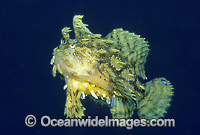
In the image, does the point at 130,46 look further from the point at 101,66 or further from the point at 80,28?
the point at 80,28

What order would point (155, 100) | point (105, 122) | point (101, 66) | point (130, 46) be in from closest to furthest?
point (101, 66) < point (130, 46) < point (155, 100) < point (105, 122)

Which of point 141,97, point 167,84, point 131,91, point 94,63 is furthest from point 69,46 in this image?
point 167,84

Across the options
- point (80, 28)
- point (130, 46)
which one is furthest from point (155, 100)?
point (80, 28)

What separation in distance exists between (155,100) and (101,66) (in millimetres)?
1631

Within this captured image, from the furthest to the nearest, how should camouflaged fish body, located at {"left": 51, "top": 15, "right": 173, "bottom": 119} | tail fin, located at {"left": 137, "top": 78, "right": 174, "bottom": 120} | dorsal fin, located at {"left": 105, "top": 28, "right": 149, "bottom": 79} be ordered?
tail fin, located at {"left": 137, "top": 78, "right": 174, "bottom": 120}
dorsal fin, located at {"left": 105, "top": 28, "right": 149, "bottom": 79}
camouflaged fish body, located at {"left": 51, "top": 15, "right": 173, "bottom": 119}

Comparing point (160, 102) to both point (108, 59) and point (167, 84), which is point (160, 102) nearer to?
point (167, 84)

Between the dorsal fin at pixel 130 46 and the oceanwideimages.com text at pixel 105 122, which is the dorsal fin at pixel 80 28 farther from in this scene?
the oceanwideimages.com text at pixel 105 122

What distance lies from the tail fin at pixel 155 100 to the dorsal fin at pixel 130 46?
62 cm

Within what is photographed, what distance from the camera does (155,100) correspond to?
18.9ft

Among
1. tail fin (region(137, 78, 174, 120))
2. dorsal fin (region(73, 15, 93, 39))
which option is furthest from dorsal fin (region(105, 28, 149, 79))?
tail fin (region(137, 78, 174, 120))

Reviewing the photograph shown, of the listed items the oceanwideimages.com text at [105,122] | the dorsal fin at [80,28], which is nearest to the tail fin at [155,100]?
the oceanwideimages.com text at [105,122]

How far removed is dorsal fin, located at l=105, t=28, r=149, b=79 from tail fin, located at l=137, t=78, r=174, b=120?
62 cm

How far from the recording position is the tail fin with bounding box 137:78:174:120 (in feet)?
18.8

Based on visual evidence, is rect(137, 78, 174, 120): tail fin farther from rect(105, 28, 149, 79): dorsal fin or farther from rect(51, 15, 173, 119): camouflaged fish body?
rect(105, 28, 149, 79): dorsal fin
